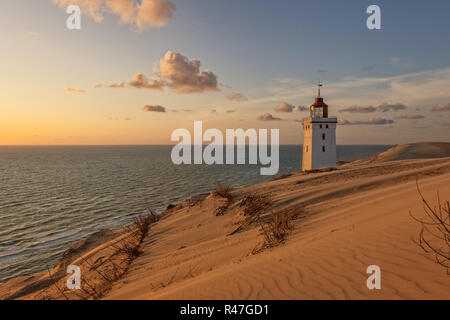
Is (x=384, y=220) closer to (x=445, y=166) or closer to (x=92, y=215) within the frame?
(x=445, y=166)

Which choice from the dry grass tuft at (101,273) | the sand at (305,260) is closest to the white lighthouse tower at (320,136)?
the sand at (305,260)

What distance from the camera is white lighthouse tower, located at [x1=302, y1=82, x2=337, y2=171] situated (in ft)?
96.1

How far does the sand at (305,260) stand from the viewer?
120 inches

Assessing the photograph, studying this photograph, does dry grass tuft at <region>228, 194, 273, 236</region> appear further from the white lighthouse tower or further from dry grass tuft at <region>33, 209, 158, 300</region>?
the white lighthouse tower

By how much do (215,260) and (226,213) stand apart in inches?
183

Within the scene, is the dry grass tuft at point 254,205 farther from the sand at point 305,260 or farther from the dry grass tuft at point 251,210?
the sand at point 305,260

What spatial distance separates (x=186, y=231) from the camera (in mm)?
9141

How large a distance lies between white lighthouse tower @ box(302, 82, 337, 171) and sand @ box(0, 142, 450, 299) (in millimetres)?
21761

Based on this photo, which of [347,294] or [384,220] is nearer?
[347,294]

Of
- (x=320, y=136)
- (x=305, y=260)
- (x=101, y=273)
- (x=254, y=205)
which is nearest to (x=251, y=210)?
(x=254, y=205)

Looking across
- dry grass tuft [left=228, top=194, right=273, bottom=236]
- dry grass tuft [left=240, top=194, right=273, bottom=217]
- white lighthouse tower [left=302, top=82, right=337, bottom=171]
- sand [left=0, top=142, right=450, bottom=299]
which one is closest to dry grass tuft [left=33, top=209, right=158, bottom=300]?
sand [left=0, top=142, right=450, bottom=299]

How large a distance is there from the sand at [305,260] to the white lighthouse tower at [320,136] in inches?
857
